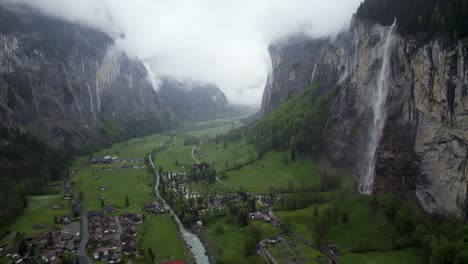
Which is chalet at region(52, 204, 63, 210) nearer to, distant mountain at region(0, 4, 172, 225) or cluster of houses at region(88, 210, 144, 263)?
distant mountain at region(0, 4, 172, 225)

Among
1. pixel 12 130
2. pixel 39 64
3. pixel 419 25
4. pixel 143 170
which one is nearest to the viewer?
pixel 419 25

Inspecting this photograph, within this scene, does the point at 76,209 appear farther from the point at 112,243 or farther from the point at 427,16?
the point at 427,16

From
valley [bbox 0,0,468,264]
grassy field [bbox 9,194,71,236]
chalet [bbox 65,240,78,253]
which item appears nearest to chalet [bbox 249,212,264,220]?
valley [bbox 0,0,468,264]

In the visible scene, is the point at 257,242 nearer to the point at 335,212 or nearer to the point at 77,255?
the point at 335,212

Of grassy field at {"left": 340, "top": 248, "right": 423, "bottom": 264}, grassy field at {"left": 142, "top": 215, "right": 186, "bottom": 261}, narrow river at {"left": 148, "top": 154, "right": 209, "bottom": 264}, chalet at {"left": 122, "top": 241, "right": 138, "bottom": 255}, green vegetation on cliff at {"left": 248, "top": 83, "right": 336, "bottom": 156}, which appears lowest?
grassy field at {"left": 340, "top": 248, "right": 423, "bottom": 264}

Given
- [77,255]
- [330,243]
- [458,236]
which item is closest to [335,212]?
[330,243]

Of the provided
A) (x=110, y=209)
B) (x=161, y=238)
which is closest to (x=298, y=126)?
(x=110, y=209)
